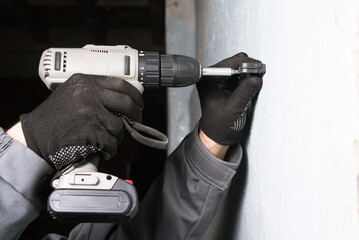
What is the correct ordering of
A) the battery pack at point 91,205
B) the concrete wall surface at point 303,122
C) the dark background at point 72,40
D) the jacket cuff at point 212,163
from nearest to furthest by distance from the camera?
the concrete wall surface at point 303,122 → the battery pack at point 91,205 → the jacket cuff at point 212,163 → the dark background at point 72,40

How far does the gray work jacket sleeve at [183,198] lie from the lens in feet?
3.01

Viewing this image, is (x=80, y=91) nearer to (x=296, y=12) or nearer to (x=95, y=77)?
(x=95, y=77)

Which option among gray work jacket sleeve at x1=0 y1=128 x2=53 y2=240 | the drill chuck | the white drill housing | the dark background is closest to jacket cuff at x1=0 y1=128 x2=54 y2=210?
gray work jacket sleeve at x1=0 y1=128 x2=53 y2=240

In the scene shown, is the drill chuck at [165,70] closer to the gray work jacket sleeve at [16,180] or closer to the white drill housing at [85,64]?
the white drill housing at [85,64]

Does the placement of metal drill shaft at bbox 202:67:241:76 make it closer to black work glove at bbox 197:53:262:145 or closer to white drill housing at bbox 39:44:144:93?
black work glove at bbox 197:53:262:145

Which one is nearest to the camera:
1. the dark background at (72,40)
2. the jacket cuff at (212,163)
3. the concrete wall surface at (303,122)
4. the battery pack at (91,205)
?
the concrete wall surface at (303,122)

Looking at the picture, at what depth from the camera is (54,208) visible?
756mm

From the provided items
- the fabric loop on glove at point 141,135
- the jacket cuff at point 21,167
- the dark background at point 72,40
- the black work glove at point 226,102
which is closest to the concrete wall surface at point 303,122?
the black work glove at point 226,102

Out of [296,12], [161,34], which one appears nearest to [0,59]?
[161,34]

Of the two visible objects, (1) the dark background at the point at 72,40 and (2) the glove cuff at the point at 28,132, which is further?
(1) the dark background at the point at 72,40

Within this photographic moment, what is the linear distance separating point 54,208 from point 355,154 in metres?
0.54

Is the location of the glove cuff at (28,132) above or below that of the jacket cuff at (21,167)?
above

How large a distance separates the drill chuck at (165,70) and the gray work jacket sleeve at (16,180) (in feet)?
0.84

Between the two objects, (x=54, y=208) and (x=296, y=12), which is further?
(x=54, y=208)
